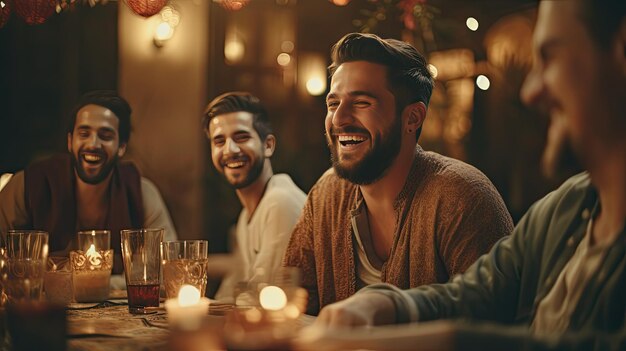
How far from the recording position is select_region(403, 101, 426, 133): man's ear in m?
2.93

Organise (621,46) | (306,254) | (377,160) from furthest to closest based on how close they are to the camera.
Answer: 1. (306,254)
2. (377,160)
3. (621,46)

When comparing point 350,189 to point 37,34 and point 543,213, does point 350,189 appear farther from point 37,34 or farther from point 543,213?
point 37,34

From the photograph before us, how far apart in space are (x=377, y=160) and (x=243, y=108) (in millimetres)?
986

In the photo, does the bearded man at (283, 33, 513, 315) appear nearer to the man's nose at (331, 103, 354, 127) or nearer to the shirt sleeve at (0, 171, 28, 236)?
the man's nose at (331, 103, 354, 127)

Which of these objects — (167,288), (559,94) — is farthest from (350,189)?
(559,94)

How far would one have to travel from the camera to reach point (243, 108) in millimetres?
3662

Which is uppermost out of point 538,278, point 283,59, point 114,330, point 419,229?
point 283,59

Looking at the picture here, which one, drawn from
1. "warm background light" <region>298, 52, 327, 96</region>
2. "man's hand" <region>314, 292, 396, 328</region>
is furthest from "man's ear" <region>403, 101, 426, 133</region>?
"warm background light" <region>298, 52, 327, 96</region>

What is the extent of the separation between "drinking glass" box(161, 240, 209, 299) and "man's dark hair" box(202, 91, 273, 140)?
1245mm

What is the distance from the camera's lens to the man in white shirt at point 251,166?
3592 millimetres

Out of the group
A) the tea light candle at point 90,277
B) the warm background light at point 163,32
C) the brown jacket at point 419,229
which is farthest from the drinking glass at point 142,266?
the warm background light at point 163,32

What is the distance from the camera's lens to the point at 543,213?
1.96 metres

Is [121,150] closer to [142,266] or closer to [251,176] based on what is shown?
[251,176]

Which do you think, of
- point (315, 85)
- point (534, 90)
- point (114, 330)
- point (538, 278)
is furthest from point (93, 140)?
point (315, 85)
